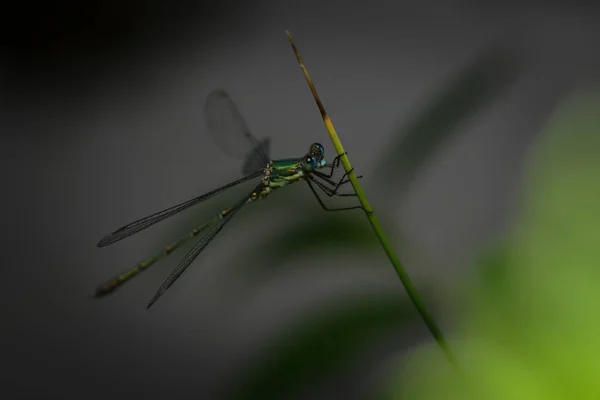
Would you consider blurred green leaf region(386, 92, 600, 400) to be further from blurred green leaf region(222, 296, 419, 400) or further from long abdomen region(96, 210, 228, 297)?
long abdomen region(96, 210, 228, 297)

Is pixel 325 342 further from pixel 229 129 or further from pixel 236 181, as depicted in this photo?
pixel 229 129

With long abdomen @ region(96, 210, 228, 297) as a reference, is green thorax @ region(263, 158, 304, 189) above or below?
above

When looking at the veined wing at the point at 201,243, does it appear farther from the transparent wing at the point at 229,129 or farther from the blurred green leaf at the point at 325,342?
the blurred green leaf at the point at 325,342

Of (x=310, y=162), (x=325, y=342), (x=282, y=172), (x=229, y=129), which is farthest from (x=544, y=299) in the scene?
(x=229, y=129)

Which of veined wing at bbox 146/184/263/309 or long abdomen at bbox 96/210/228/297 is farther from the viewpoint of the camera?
veined wing at bbox 146/184/263/309

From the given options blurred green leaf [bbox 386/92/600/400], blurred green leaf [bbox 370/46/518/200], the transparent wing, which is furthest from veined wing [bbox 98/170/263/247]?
blurred green leaf [bbox 386/92/600/400]

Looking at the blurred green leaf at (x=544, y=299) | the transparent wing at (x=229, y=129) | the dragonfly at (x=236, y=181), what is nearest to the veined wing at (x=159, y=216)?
the dragonfly at (x=236, y=181)

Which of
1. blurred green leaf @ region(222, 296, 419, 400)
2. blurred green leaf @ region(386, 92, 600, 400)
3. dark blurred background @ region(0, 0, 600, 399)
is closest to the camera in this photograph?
blurred green leaf @ region(386, 92, 600, 400)

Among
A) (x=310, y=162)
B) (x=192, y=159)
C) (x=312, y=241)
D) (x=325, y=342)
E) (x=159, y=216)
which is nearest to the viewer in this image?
(x=325, y=342)
